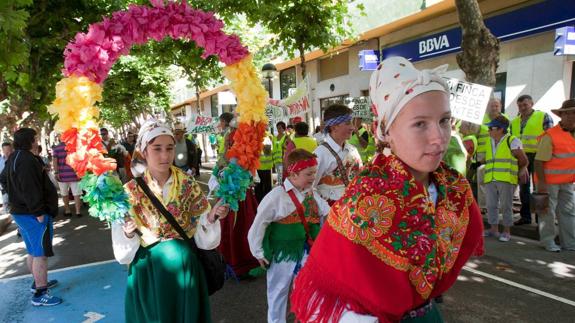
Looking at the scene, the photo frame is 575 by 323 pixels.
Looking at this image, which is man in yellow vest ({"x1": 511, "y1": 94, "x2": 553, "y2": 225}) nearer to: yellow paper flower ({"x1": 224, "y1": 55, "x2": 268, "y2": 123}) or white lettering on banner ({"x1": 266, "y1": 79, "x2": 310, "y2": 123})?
white lettering on banner ({"x1": 266, "y1": 79, "x2": 310, "y2": 123})

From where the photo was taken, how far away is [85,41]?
2674mm

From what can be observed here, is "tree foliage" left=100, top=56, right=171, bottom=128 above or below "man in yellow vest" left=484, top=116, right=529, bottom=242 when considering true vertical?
above

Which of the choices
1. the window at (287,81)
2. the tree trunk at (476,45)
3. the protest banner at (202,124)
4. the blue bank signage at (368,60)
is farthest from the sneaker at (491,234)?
the window at (287,81)

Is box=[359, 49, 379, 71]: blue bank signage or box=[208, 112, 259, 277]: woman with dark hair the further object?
box=[359, 49, 379, 71]: blue bank signage

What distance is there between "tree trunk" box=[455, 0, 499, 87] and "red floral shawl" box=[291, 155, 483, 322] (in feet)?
19.0

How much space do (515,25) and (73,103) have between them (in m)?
11.1

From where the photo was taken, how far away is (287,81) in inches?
929

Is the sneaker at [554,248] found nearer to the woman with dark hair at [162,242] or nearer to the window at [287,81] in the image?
the woman with dark hair at [162,242]

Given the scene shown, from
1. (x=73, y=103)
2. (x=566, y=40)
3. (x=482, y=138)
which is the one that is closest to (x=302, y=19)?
(x=482, y=138)

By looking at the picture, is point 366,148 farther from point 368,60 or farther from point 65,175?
point 368,60

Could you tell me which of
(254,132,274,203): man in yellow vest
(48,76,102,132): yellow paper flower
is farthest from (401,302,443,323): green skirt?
(254,132,274,203): man in yellow vest

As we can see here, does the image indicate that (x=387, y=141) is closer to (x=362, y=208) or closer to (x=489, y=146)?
(x=362, y=208)

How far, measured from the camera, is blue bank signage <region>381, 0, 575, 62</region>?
905cm

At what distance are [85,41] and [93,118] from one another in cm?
53
